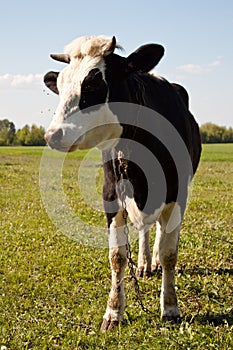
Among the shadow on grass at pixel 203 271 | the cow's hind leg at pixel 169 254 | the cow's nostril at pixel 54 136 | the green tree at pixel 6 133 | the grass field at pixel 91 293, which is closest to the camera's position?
the cow's nostril at pixel 54 136

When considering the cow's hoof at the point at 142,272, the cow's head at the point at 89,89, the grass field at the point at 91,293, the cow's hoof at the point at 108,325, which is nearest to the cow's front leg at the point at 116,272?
the cow's hoof at the point at 108,325

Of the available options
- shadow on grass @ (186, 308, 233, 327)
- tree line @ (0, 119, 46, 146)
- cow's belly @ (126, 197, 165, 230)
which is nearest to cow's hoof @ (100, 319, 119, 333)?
shadow on grass @ (186, 308, 233, 327)

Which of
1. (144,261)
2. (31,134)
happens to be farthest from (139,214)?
(31,134)

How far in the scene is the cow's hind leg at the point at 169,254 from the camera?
500 centimetres

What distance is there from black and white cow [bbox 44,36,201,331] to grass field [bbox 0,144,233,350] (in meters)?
0.30

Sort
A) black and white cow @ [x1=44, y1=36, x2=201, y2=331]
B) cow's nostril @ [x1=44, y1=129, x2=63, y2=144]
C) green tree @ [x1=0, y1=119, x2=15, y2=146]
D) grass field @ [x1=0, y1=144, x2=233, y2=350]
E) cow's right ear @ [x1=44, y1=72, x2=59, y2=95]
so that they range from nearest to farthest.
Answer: cow's nostril @ [x1=44, y1=129, x2=63, y2=144] → black and white cow @ [x1=44, y1=36, x2=201, y2=331] → grass field @ [x1=0, y1=144, x2=233, y2=350] → cow's right ear @ [x1=44, y1=72, x2=59, y2=95] → green tree @ [x1=0, y1=119, x2=15, y2=146]

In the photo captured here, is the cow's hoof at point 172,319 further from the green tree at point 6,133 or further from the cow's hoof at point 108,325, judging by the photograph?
the green tree at point 6,133

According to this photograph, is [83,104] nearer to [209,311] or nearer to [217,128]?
[209,311]

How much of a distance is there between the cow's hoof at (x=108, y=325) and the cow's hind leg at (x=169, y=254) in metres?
0.46

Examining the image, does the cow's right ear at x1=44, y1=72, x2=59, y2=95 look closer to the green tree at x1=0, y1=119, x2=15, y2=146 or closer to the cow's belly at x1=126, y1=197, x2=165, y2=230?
the cow's belly at x1=126, y1=197, x2=165, y2=230

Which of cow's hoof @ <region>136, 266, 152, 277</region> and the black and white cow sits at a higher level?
the black and white cow

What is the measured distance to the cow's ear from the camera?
4.26 meters

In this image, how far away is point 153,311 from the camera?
520cm

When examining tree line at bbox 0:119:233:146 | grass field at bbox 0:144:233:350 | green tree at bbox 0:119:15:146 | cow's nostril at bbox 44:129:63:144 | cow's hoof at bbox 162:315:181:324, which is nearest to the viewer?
cow's nostril at bbox 44:129:63:144
